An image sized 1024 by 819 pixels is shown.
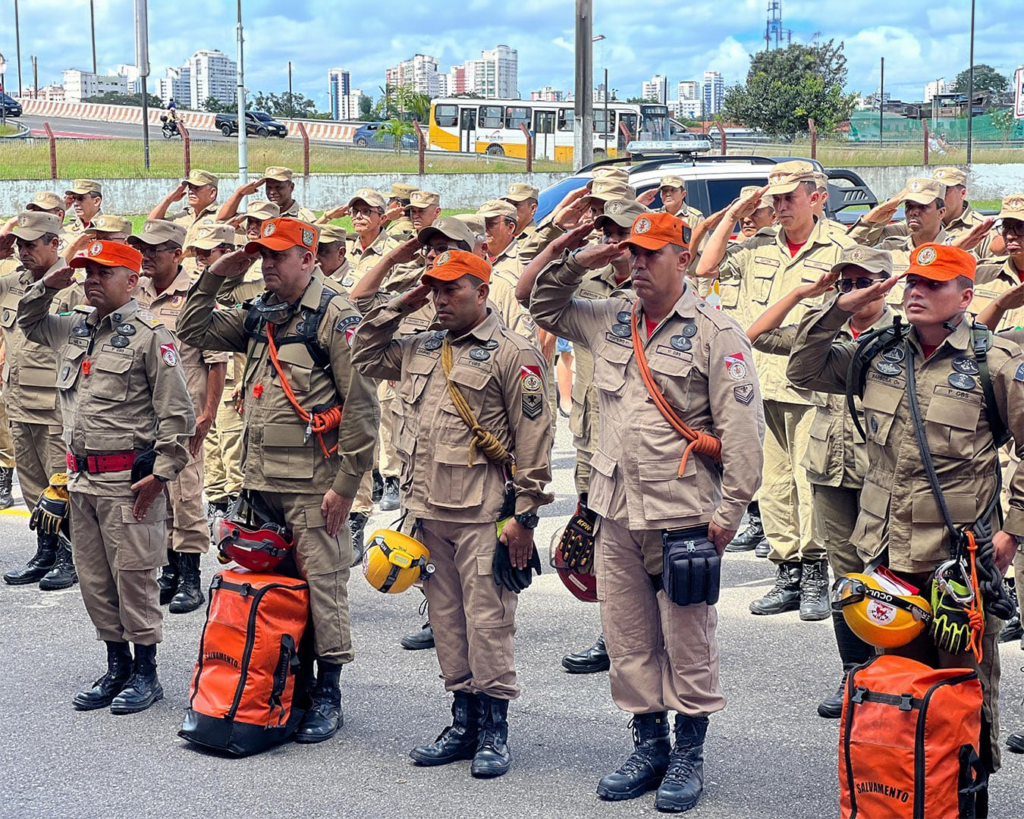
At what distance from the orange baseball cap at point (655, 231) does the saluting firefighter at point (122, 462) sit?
7.81ft

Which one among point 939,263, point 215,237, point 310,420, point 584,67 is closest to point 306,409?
point 310,420

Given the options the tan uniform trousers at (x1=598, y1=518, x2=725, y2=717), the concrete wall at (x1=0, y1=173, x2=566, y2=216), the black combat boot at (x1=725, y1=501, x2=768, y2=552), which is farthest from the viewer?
the concrete wall at (x1=0, y1=173, x2=566, y2=216)

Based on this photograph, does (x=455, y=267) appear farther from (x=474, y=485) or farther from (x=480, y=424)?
(x=474, y=485)

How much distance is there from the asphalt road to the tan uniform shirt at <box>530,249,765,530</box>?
108 centimetres

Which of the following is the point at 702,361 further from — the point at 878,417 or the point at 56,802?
the point at 56,802

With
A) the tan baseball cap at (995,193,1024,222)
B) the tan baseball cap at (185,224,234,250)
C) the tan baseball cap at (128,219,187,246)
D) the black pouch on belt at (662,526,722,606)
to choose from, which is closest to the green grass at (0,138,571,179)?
the tan baseball cap at (185,224,234,250)

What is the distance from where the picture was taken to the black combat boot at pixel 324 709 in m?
5.64

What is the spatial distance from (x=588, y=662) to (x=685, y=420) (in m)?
1.90

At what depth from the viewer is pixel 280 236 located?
18.6ft

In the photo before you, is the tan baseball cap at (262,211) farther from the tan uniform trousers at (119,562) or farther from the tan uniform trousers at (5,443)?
the tan uniform trousers at (119,562)

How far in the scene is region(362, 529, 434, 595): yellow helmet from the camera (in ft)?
17.2

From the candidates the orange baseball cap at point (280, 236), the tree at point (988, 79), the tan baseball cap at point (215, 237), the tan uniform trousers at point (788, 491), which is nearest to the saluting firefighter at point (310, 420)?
the orange baseball cap at point (280, 236)

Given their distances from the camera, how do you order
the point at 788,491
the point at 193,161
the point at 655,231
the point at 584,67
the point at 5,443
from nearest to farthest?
the point at 655,231
the point at 788,491
the point at 5,443
the point at 584,67
the point at 193,161

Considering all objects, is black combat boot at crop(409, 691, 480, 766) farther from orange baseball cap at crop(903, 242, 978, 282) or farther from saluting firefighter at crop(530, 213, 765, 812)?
orange baseball cap at crop(903, 242, 978, 282)
